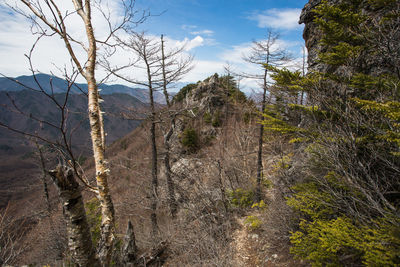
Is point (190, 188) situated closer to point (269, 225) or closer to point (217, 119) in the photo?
point (269, 225)

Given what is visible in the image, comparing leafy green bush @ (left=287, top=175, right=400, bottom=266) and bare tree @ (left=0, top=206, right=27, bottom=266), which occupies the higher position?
leafy green bush @ (left=287, top=175, right=400, bottom=266)

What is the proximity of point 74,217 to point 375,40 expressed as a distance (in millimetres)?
5447

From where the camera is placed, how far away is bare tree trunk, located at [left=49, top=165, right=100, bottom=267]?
1.81 meters

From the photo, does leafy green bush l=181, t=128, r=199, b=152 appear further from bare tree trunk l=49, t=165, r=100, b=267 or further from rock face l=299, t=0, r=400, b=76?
bare tree trunk l=49, t=165, r=100, b=267

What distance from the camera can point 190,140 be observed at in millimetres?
18906

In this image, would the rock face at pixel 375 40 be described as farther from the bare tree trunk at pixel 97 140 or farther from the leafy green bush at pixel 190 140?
the leafy green bush at pixel 190 140

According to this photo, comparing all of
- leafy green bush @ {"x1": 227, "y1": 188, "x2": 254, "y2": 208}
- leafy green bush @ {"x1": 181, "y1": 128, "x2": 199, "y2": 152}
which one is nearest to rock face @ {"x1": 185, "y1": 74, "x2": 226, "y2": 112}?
leafy green bush @ {"x1": 181, "y1": 128, "x2": 199, "y2": 152}

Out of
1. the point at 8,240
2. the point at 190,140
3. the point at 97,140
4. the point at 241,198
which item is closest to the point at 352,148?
the point at 97,140

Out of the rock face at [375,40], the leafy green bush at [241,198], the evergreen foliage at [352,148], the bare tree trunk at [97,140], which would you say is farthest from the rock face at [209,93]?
the bare tree trunk at [97,140]

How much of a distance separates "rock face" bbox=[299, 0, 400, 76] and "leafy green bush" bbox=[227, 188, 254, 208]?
19.7ft

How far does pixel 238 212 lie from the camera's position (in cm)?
807

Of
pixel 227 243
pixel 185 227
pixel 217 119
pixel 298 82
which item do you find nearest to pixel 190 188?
pixel 185 227

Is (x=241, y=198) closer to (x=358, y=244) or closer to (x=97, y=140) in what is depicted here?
(x=358, y=244)

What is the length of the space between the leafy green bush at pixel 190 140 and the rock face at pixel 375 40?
12.8 meters
